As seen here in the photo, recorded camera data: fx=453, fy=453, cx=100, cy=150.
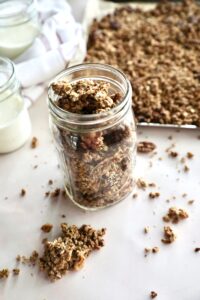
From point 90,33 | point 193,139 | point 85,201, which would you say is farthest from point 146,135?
point 90,33

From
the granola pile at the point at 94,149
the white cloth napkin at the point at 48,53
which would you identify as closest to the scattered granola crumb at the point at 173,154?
the granola pile at the point at 94,149

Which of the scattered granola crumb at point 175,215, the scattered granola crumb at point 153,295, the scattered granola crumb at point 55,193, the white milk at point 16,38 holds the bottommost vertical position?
the scattered granola crumb at point 153,295

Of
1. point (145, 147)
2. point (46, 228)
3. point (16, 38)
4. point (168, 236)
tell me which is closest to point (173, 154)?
point (145, 147)

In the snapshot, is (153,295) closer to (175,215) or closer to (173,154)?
(175,215)

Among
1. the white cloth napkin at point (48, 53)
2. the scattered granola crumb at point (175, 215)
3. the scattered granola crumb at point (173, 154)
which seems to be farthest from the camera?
the white cloth napkin at point (48, 53)

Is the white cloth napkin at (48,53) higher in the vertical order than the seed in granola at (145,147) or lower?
higher

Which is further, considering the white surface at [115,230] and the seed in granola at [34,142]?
the seed in granola at [34,142]

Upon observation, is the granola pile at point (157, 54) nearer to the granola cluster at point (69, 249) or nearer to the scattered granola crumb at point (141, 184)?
the scattered granola crumb at point (141, 184)
